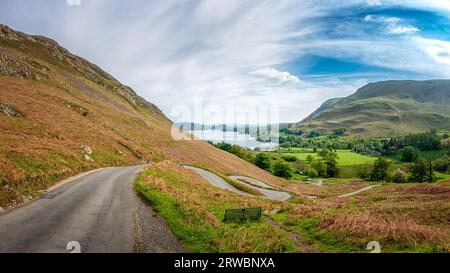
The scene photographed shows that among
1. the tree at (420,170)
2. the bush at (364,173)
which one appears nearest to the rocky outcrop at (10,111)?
the tree at (420,170)

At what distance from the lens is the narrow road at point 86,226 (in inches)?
504

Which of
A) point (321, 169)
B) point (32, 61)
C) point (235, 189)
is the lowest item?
point (321, 169)

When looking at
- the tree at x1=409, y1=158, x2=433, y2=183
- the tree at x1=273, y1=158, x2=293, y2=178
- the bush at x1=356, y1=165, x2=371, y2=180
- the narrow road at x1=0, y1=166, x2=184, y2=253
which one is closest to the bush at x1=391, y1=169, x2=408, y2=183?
the tree at x1=409, y1=158, x2=433, y2=183

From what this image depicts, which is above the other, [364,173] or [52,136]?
[52,136]

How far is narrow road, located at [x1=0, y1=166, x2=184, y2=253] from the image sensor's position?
42.0 ft

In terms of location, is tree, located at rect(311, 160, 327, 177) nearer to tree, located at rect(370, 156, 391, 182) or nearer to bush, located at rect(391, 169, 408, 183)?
tree, located at rect(370, 156, 391, 182)

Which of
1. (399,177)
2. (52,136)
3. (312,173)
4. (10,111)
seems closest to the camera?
(52,136)

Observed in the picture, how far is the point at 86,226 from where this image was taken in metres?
15.4

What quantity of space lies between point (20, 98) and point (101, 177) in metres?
41.0

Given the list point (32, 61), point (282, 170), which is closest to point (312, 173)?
point (282, 170)

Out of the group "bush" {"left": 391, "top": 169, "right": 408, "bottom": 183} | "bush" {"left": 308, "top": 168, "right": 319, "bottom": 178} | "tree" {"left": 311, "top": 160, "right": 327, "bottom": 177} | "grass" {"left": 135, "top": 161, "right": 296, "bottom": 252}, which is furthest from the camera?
"tree" {"left": 311, "top": 160, "right": 327, "bottom": 177}

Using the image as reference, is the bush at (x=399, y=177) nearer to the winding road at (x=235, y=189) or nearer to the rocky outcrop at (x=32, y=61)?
the winding road at (x=235, y=189)

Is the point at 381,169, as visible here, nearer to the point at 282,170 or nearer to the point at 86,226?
the point at 282,170
